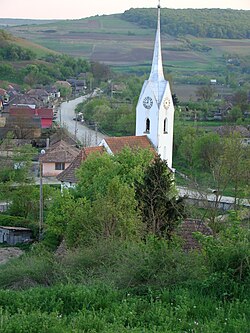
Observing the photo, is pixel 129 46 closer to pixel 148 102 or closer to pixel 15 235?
pixel 148 102

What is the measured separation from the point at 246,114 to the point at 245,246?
2019 inches

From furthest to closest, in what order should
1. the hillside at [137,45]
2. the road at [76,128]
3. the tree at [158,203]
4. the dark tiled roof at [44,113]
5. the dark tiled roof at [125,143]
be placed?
the hillside at [137,45]
the dark tiled roof at [44,113]
the road at [76,128]
the dark tiled roof at [125,143]
the tree at [158,203]

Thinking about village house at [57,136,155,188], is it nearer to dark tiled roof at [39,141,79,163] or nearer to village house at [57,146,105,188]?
village house at [57,146,105,188]

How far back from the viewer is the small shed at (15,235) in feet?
74.7

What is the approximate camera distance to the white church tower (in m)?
29.3

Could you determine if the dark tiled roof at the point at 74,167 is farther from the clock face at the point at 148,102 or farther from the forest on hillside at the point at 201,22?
the forest on hillside at the point at 201,22

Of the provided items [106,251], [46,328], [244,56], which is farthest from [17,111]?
[244,56]

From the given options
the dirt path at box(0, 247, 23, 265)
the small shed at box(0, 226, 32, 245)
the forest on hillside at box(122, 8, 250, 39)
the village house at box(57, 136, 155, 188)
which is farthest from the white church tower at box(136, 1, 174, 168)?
the forest on hillside at box(122, 8, 250, 39)

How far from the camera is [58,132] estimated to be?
152ft

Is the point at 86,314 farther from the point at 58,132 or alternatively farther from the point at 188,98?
the point at 188,98

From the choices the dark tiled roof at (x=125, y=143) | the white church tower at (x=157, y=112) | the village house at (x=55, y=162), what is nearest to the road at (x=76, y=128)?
the village house at (x=55, y=162)

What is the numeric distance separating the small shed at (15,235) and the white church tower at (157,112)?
327 inches

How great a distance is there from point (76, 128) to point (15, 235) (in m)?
30.1

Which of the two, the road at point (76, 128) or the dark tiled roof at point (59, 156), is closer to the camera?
A: the dark tiled roof at point (59, 156)
